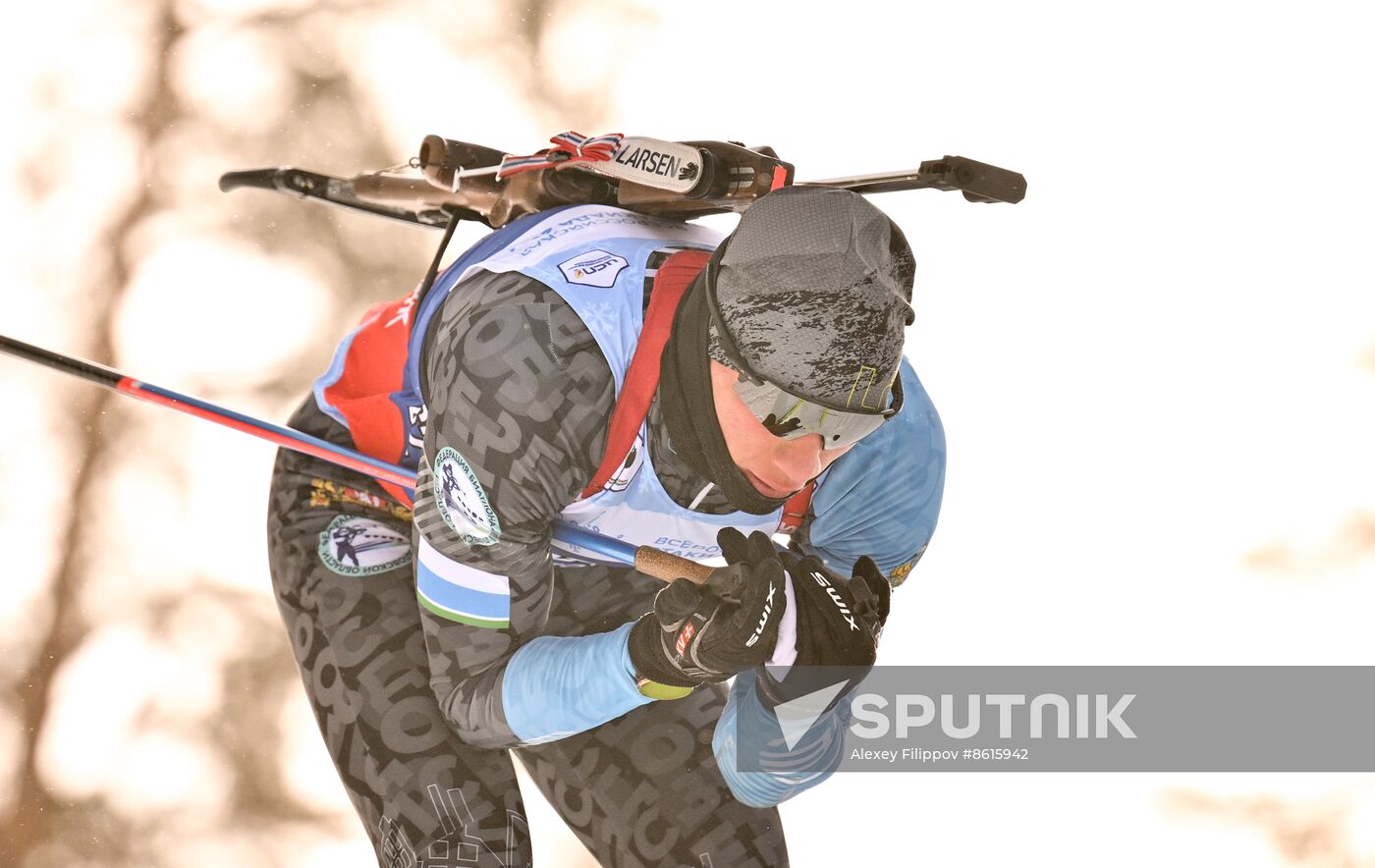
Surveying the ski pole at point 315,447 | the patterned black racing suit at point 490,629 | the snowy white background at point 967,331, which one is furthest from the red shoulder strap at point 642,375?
the snowy white background at point 967,331

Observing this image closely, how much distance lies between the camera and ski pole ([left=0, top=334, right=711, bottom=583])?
1674mm

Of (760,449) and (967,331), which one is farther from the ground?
(967,331)

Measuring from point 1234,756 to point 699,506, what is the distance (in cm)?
172

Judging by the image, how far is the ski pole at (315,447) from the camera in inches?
65.9

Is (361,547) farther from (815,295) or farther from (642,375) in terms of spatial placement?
(815,295)

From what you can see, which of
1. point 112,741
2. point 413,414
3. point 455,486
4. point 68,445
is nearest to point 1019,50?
point 413,414

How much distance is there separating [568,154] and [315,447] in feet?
1.71

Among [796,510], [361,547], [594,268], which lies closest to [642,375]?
[594,268]

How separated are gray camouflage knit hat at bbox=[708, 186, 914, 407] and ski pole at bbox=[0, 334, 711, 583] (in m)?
0.25

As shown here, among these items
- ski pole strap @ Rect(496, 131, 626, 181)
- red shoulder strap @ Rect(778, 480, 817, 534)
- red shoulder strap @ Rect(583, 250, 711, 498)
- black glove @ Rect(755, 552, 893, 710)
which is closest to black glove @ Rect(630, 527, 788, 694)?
black glove @ Rect(755, 552, 893, 710)

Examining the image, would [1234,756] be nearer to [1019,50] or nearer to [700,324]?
[1019,50]

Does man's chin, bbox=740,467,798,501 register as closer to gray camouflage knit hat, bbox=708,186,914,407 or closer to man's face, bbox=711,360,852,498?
man's face, bbox=711,360,852,498

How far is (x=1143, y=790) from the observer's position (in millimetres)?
3094

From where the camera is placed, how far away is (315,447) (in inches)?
79.5
